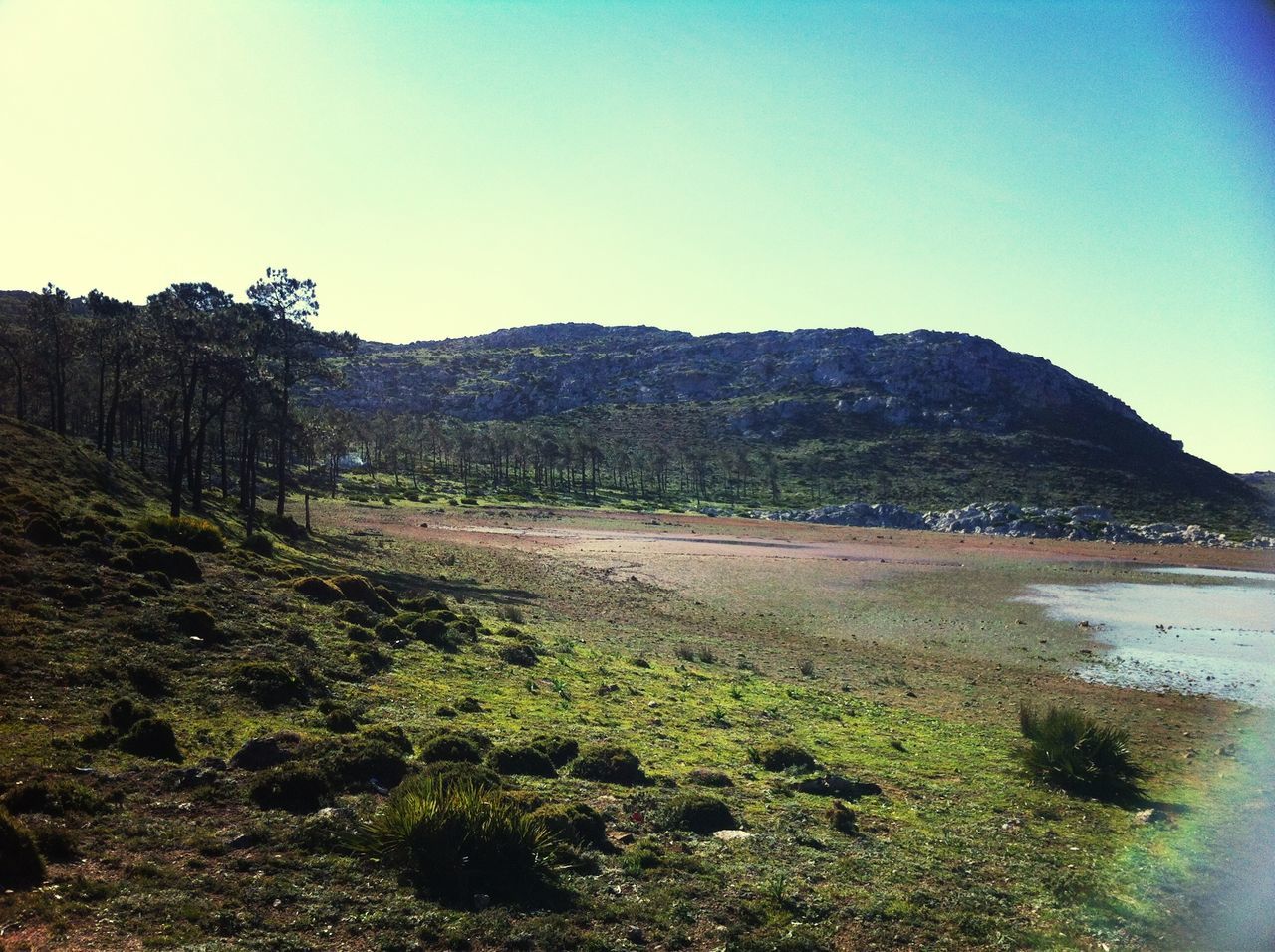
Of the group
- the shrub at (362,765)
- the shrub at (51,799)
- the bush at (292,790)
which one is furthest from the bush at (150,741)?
the shrub at (362,765)

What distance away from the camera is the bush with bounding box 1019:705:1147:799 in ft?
48.3

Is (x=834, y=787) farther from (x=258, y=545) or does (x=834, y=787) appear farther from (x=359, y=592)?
(x=258, y=545)

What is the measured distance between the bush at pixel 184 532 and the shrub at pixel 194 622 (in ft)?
28.5

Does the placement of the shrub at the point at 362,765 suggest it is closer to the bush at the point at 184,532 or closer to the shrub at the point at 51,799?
the shrub at the point at 51,799

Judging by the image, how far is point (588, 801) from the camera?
11867 mm

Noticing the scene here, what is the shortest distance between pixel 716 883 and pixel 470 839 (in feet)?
10.1

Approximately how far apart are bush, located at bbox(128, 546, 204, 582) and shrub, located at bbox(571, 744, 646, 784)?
45.4 ft

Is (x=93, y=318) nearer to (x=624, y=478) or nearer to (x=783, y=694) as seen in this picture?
(x=783, y=694)

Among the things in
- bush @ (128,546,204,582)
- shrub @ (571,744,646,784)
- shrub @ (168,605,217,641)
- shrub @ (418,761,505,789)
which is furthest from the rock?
bush @ (128,546,204,582)

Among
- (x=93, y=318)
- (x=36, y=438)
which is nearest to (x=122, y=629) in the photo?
(x=36, y=438)

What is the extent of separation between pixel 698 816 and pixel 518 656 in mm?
11307

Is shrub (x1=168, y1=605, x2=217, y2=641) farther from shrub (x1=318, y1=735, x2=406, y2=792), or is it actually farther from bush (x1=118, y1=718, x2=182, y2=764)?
shrub (x1=318, y1=735, x2=406, y2=792)

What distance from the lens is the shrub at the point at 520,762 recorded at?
12711 mm

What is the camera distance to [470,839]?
8.98m
